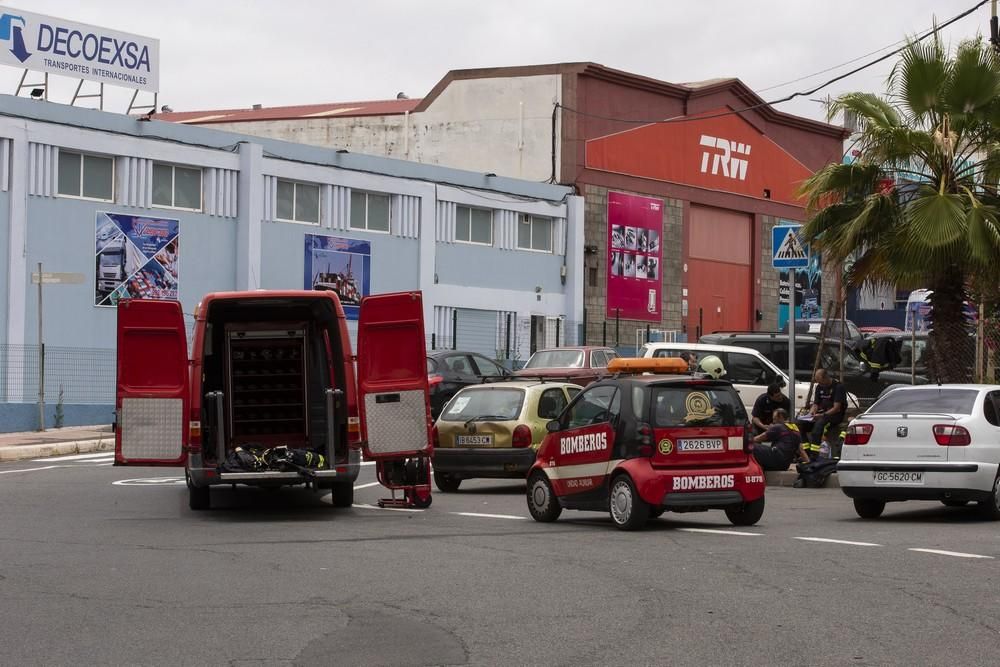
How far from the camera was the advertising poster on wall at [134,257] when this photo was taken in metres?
35.8

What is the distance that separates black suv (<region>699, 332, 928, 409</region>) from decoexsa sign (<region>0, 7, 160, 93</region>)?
1735 cm

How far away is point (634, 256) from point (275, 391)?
115 feet

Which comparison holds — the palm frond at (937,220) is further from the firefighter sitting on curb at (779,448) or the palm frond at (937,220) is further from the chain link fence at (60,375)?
the chain link fence at (60,375)

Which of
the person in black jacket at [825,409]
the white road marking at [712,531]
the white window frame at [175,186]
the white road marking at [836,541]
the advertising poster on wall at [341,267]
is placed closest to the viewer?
the white road marking at [836,541]

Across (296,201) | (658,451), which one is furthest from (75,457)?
(296,201)

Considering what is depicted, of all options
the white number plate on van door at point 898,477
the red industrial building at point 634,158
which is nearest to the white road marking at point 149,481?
the white number plate on van door at point 898,477

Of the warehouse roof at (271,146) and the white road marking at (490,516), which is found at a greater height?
the warehouse roof at (271,146)

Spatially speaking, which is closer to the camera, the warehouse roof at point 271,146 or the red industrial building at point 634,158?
the warehouse roof at point 271,146

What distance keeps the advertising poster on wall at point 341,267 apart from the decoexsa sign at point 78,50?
6122 mm

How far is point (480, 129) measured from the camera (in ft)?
168

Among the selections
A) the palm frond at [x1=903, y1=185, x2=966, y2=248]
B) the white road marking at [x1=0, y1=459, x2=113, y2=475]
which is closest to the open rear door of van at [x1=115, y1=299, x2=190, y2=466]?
the white road marking at [x1=0, y1=459, x2=113, y2=475]

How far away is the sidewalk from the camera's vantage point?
25516mm

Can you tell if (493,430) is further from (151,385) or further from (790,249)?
(790,249)

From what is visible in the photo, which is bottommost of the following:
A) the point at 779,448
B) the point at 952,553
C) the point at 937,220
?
the point at 952,553
